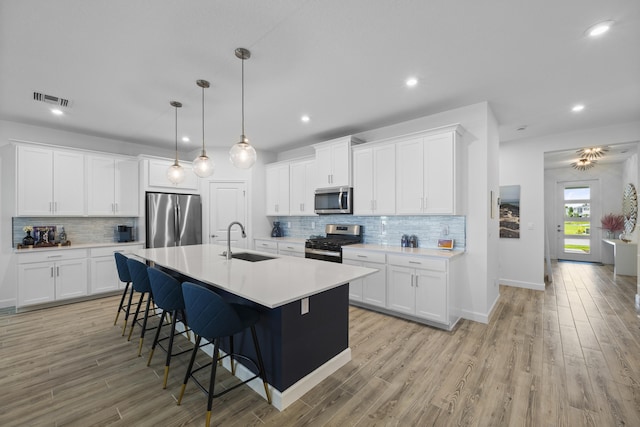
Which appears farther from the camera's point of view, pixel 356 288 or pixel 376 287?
pixel 356 288

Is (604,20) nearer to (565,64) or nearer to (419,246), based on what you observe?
(565,64)

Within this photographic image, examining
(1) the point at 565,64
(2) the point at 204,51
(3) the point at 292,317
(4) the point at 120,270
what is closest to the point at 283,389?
(3) the point at 292,317

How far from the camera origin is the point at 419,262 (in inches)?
137

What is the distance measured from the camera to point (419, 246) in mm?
4129

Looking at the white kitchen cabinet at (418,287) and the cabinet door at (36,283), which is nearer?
the white kitchen cabinet at (418,287)

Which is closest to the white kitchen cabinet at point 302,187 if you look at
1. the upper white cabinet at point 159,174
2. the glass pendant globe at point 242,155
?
the upper white cabinet at point 159,174

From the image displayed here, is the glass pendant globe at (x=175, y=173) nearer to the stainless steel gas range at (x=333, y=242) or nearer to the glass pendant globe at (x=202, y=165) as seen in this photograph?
the glass pendant globe at (x=202, y=165)

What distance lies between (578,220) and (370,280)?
307 inches

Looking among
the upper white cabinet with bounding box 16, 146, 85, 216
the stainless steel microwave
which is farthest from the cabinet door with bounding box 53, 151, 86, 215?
the stainless steel microwave

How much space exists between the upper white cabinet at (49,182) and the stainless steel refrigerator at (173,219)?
1.01 meters

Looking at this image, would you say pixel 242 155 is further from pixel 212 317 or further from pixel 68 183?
pixel 68 183

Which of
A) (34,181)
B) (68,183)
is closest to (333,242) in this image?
(68,183)

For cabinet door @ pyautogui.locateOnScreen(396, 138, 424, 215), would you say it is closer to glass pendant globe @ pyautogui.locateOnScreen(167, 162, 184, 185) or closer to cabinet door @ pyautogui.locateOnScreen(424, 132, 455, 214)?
cabinet door @ pyautogui.locateOnScreen(424, 132, 455, 214)

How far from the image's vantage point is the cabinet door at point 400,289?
3.55m
